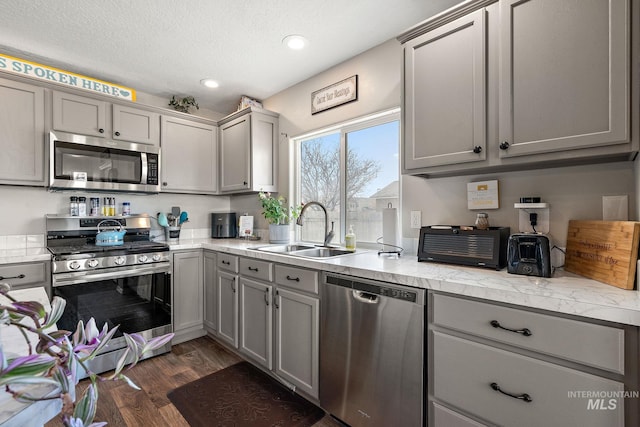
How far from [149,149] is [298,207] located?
60.1 inches

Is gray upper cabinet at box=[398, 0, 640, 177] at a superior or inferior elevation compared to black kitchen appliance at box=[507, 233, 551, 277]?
superior

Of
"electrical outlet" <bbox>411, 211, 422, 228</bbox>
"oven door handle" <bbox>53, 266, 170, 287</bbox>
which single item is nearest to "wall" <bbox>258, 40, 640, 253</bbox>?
"electrical outlet" <bbox>411, 211, 422, 228</bbox>

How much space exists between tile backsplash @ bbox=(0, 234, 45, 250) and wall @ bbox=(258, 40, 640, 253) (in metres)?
2.16

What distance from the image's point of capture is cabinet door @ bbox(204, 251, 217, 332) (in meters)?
2.73

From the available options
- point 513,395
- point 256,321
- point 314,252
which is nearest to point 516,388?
point 513,395

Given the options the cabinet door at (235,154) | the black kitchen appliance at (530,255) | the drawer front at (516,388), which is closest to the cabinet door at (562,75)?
the black kitchen appliance at (530,255)

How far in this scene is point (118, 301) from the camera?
7.80 feet

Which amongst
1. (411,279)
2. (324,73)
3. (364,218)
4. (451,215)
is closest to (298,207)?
(364,218)

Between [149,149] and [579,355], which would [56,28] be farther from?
[579,355]

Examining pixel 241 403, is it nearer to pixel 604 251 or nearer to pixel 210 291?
pixel 210 291

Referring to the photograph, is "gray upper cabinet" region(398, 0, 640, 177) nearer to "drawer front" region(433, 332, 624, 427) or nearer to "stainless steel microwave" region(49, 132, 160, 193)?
"drawer front" region(433, 332, 624, 427)

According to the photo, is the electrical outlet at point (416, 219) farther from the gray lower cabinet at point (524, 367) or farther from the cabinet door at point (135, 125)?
the cabinet door at point (135, 125)

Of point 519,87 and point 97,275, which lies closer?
point 519,87

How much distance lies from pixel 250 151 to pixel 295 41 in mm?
1118
